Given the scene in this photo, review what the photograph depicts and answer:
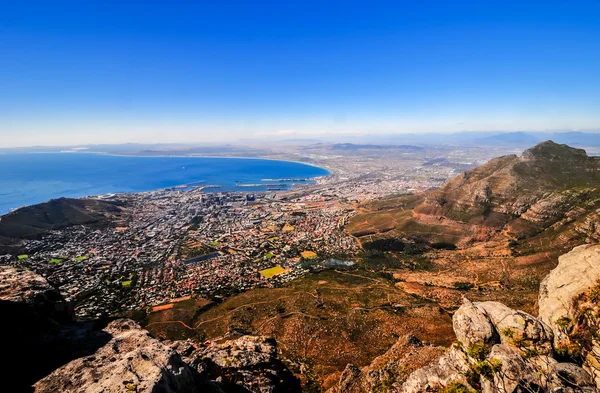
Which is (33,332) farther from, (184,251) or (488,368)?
(184,251)

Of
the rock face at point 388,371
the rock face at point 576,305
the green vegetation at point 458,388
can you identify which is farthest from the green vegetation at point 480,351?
the rock face at point 388,371

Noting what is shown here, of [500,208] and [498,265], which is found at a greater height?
[500,208]

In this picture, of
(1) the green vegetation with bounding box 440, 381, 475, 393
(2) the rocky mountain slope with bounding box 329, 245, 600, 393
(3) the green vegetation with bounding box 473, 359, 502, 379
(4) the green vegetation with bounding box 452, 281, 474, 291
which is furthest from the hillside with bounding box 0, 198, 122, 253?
(4) the green vegetation with bounding box 452, 281, 474, 291

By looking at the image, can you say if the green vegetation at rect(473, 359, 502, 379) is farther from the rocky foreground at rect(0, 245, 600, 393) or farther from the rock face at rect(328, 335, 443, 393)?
the rock face at rect(328, 335, 443, 393)

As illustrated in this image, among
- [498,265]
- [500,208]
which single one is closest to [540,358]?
[498,265]

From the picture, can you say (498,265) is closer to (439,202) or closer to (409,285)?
(409,285)

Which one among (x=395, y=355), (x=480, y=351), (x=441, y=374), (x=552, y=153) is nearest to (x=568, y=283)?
(x=480, y=351)
